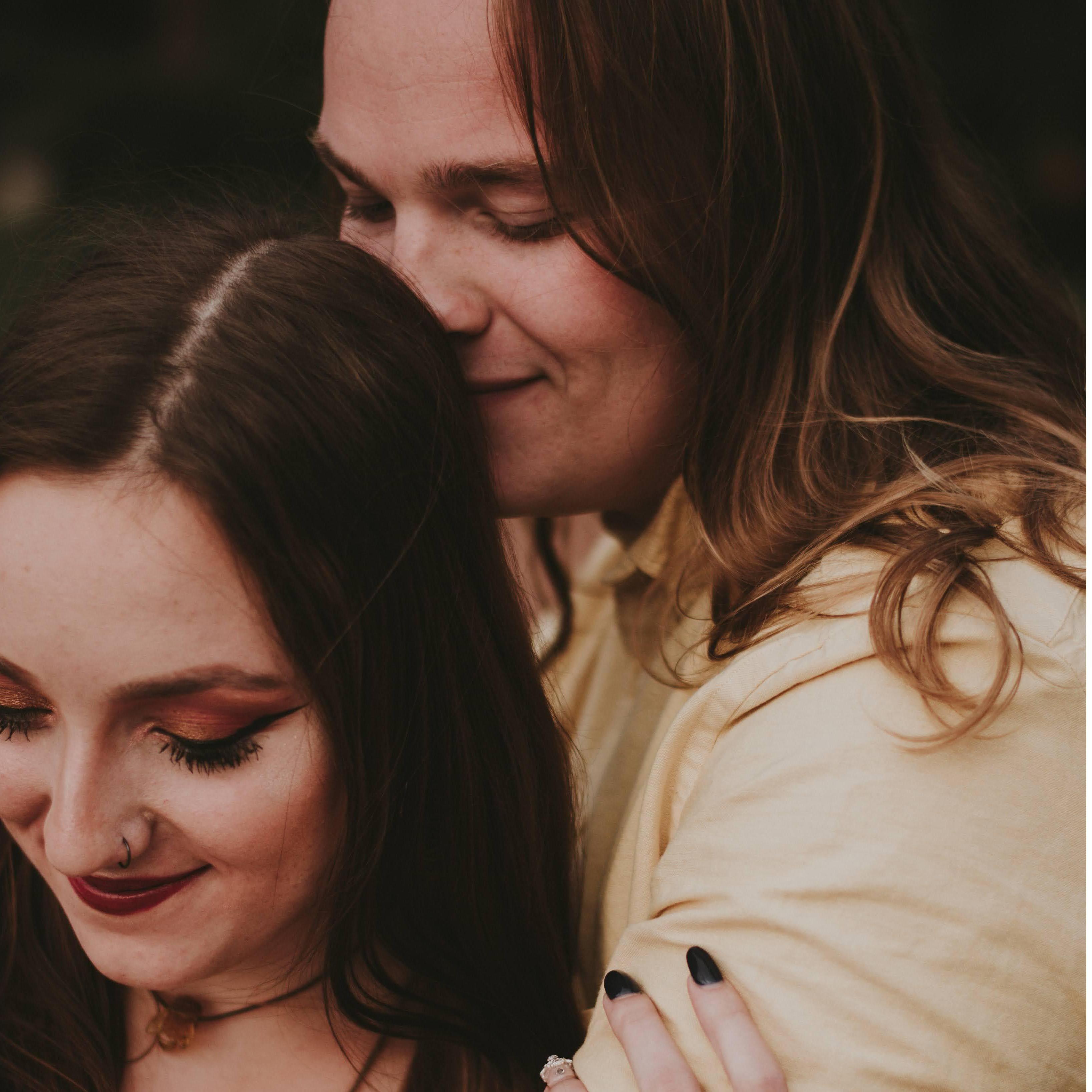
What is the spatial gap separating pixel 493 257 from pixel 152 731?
26.2 inches

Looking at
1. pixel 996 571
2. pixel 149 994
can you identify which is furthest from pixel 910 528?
pixel 149 994

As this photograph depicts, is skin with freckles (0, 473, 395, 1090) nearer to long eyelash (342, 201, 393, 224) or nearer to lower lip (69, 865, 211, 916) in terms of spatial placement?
lower lip (69, 865, 211, 916)

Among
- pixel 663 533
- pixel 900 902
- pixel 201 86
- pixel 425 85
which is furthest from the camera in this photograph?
pixel 201 86

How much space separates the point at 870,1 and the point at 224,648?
4.04ft

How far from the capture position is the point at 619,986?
121 centimetres

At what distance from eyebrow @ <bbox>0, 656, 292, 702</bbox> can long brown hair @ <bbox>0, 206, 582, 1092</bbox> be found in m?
0.05

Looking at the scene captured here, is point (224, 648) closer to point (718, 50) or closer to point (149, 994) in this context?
point (149, 994)

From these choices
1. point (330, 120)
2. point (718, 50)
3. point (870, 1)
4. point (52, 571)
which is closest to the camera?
point (52, 571)

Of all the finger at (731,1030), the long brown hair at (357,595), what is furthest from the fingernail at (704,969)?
the long brown hair at (357,595)

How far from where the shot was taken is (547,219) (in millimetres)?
1388

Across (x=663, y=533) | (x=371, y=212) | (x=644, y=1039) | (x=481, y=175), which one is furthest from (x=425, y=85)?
(x=644, y=1039)

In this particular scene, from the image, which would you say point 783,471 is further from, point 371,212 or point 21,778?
point 21,778

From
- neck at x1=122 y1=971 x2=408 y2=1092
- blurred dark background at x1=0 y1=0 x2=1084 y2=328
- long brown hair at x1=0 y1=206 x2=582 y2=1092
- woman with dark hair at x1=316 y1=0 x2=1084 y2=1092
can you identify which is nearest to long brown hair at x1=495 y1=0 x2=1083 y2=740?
woman with dark hair at x1=316 y1=0 x2=1084 y2=1092

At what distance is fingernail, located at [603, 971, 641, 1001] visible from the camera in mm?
1206
